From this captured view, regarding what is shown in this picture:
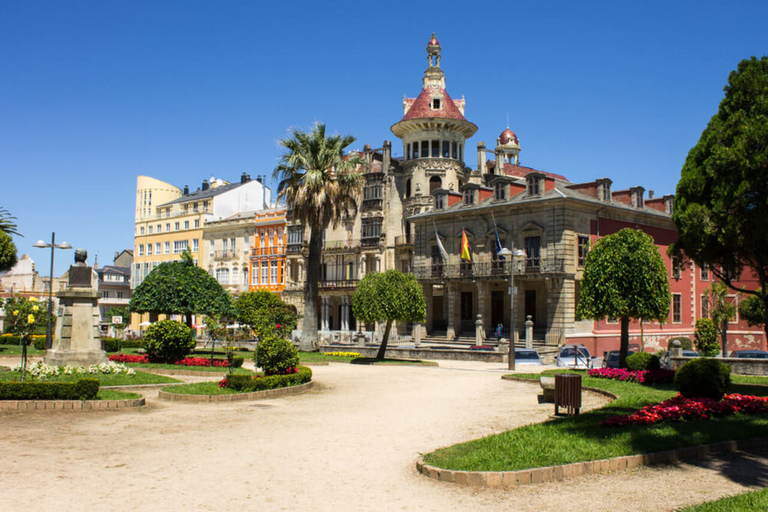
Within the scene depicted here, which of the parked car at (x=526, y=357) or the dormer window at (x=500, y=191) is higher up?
the dormer window at (x=500, y=191)

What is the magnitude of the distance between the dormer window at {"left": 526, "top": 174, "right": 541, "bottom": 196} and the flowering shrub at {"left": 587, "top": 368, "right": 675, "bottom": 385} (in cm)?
2222

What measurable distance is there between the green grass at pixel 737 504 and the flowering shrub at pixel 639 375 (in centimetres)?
1267

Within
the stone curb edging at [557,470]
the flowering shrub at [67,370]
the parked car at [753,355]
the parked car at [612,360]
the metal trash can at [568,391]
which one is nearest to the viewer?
the stone curb edging at [557,470]

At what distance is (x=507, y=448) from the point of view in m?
10.2

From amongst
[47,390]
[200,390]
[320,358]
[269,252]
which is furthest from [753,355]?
[269,252]

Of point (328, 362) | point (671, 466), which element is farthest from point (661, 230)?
point (671, 466)

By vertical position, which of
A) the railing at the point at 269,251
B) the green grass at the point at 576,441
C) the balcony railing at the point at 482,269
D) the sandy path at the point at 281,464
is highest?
the railing at the point at 269,251

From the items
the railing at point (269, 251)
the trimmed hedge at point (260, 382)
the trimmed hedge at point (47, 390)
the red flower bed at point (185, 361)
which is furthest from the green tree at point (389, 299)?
the railing at point (269, 251)

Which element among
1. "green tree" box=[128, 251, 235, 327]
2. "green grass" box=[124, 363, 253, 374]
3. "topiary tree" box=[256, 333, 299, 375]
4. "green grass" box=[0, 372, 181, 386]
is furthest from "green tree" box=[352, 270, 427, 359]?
"green grass" box=[0, 372, 181, 386]

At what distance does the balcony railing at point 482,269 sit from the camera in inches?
1629

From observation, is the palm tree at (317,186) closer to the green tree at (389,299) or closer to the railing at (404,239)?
the green tree at (389,299)

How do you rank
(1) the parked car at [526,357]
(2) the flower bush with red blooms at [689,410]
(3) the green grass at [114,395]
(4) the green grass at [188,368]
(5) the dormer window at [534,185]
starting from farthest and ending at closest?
(5) the dormer window at [534,185]
(1) the parked car at [526,357]
(4) the green grass at [188,368]
(3) the green grass at [114,395]
(2) the flower bush with red blooms at [689,410]

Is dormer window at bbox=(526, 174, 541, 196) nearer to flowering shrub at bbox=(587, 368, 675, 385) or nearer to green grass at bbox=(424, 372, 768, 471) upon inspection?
flowering shrub at bbox=(587, 368, 675, 385)

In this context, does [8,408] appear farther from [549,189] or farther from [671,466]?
[549,189]
